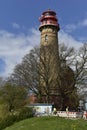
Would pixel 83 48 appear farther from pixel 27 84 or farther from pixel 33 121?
Answer: pixel 33 121

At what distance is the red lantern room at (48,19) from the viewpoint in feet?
203

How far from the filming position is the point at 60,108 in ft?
179

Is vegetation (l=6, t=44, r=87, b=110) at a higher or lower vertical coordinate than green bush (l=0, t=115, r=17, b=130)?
higher

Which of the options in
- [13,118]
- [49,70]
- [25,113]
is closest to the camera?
[13,118]

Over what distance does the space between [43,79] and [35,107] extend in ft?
31.0

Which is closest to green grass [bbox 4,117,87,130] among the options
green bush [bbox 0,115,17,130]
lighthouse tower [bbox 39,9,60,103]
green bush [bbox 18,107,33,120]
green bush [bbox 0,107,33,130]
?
green bush [bbox 0,115,17,130]

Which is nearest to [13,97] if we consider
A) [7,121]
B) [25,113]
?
[25,113]

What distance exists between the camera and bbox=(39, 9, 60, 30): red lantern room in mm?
61938

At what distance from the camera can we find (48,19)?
204ft

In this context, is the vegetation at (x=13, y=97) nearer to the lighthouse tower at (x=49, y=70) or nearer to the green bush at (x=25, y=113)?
the green bush at (x=25, y=113)

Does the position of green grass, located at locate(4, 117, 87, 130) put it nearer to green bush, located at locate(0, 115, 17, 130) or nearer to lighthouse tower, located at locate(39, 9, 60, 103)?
green bush, located at locate(0, 115, 17, 130)

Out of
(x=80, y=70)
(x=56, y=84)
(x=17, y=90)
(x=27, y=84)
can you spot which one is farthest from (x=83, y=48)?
(x=17, y=90)

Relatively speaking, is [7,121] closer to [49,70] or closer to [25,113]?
[25,113]

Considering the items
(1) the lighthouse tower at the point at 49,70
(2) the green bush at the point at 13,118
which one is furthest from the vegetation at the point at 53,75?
(2) the green bush at the point at 13,118
